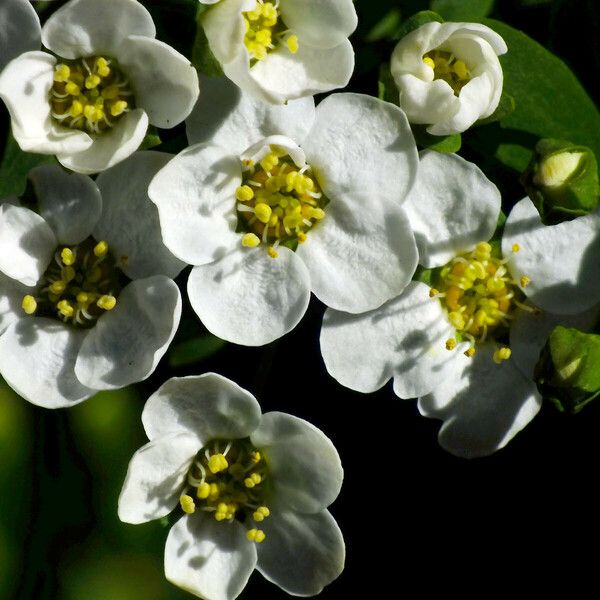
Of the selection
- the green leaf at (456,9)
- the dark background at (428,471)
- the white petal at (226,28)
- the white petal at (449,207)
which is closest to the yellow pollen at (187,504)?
the dark background at (428,471)

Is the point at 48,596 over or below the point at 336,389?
below

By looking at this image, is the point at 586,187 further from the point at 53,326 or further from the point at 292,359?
the point at 53,326

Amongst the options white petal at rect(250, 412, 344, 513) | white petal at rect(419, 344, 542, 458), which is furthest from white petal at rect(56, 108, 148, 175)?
white petal at rect(419, 344, 542, 458)

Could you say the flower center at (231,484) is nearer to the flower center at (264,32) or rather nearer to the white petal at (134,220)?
the white petal at (134,220)

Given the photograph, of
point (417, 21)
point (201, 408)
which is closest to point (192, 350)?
point (201, 408)

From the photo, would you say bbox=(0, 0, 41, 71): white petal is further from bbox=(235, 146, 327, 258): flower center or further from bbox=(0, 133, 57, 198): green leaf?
bbox=(235, 146, 327, 258): flower center

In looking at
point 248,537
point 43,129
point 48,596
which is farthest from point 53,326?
point 48,596
